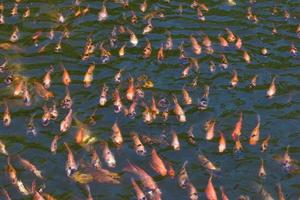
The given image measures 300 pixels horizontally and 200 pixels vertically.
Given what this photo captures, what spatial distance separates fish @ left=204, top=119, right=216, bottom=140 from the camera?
17.7 m

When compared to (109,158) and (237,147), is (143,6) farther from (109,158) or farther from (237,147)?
(109,158)

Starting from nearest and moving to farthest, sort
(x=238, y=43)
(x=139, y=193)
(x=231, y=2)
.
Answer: (x=139, y=193)
(x=238, y=43)
(x=231, y=2)

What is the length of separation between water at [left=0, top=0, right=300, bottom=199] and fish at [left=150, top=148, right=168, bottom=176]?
159mm

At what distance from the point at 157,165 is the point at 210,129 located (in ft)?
7.95

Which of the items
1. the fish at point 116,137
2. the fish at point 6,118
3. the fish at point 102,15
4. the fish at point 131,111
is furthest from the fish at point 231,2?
the fish at point 6,118

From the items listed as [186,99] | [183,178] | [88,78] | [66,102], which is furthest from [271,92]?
[66,102]

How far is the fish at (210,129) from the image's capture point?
57.9 feet

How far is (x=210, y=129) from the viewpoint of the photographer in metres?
17.7

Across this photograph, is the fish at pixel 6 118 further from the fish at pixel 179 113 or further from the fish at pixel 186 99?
the fish at pixel 186 99

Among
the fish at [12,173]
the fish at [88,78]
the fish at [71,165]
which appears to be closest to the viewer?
the fish at [12,173]

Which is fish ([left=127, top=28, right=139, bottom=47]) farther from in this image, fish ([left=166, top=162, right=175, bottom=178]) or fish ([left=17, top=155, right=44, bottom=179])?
fish ([left=17, top=155, right=44, bottom=179])

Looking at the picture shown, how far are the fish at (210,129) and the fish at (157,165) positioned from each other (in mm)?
2079

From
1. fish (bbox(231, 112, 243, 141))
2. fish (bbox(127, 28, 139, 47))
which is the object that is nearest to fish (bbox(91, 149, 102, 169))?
fish (bbox(231, 112, 243, 141))

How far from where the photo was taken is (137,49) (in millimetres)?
21547
